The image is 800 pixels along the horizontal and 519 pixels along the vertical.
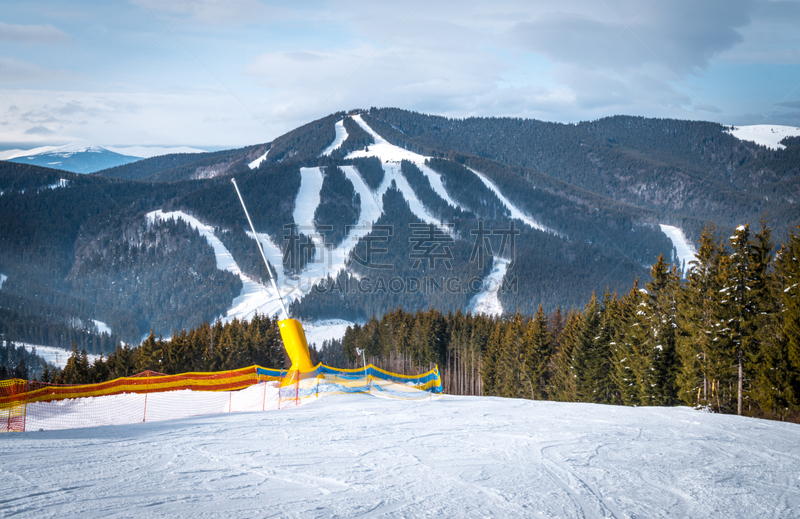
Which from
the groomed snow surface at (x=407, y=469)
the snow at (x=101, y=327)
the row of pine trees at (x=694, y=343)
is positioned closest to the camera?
the groomed snow surface at (x=407, y=469)

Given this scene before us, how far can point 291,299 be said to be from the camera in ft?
569

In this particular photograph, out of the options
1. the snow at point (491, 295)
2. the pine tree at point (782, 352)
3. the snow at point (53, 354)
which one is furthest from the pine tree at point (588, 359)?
the snow at point (53, 354)

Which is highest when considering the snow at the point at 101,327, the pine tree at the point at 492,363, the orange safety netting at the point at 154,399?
the orange safety netting at the point at 154,399

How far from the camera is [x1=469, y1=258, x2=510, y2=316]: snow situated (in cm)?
16325

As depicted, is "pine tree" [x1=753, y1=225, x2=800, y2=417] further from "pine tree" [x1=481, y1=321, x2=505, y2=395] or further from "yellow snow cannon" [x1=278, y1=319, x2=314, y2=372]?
"pine tree" [x1=481, y1=321, x2=505, y2=395]

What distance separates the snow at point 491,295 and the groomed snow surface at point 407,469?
143 meters

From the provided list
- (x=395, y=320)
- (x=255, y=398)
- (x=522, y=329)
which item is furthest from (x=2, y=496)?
(x=395, y=320)

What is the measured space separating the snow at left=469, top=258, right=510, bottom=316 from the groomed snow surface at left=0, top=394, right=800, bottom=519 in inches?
5623

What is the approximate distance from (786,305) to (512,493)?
19.9m

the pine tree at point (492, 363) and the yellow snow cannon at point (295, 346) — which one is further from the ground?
the yellow snow cannon at point (295, 346)

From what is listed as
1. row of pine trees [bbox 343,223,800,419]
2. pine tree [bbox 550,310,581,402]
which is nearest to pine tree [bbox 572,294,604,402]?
row of pine trees [bbox 343,223,800,419]

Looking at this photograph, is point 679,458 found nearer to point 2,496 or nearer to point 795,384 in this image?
point 2,496

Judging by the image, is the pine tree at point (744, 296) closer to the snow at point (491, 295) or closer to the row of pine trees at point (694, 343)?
the row of pine trees at point (694, 343)

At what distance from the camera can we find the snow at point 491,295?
163 metres
